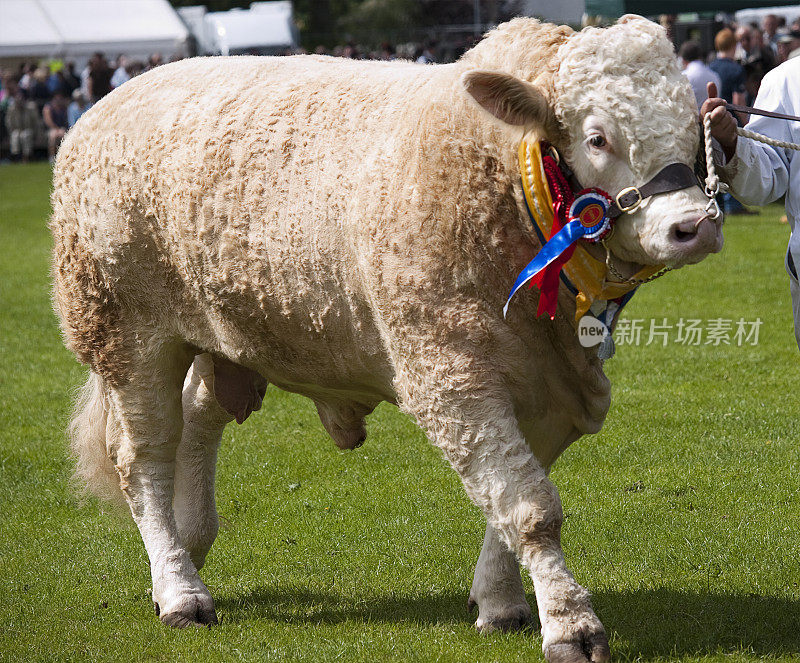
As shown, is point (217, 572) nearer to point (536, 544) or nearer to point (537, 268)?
point (536, 544)

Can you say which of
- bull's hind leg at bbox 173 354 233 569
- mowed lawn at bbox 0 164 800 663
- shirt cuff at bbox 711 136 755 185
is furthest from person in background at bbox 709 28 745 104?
shirt cuff at bbox 711 136 755 185

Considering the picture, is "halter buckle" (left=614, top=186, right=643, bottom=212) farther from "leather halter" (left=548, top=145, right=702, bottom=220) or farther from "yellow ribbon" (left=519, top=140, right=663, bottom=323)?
"yellow ribbon" (left=519, top=140, right=663, bottom=323)

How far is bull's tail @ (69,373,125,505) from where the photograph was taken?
5.04 meters

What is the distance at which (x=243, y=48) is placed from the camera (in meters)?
35.5

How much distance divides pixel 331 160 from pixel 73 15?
97.4 feet

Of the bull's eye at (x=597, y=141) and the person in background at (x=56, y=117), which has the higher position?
the bull's eye at (x=597, y=141)

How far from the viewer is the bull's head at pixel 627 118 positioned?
10.5 ft

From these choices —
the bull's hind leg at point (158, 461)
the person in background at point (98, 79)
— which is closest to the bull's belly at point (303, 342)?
the bull's hind leg at point (158, 461)

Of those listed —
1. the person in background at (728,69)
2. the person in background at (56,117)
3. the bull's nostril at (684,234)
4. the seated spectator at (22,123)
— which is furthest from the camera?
the seated spectator at (22,123)

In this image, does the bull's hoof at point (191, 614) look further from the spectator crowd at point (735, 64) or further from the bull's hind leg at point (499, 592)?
the spectator crowd at point (735, 64)

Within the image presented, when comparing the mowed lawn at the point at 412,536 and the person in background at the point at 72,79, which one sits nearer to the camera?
the mowed lawn at the point at 412,536

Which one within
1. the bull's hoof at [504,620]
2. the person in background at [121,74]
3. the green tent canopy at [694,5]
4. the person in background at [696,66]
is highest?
the bull's hoof at [504,620]

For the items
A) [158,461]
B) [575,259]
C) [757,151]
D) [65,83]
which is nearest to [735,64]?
[757,151]

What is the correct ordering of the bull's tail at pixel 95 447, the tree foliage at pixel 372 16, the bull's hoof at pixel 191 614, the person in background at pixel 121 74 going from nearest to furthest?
the bull's hoof at pixel 191 614 < the bull's tail at pixel 95 447 < the person in background at pixel 121 74 < the tree foliage at pixel 372 16
